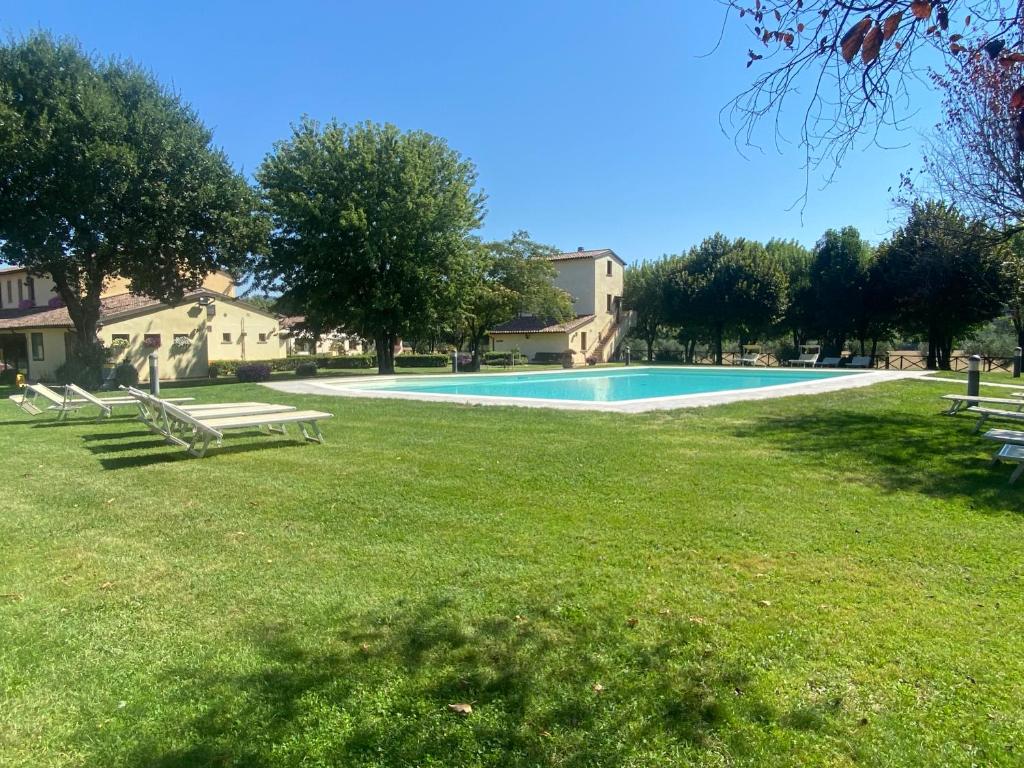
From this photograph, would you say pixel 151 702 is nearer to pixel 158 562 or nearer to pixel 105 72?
pixel 158 562

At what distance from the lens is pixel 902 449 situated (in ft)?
26.6

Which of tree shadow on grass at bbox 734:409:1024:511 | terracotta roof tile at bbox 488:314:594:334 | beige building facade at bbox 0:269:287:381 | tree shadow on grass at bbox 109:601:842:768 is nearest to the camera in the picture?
tree shadow on grass at bbox 109:601:842:768

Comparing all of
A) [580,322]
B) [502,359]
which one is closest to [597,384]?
[502,359]

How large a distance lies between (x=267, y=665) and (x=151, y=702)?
0.48 m

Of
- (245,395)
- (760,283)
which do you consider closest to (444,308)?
(245,395)

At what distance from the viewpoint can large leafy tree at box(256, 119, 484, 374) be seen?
24.9m

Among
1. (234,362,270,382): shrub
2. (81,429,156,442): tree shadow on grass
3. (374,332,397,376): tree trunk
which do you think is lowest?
(81,429,156,442): tree shadow on grass

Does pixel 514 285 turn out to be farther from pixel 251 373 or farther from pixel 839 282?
pixel 839 282

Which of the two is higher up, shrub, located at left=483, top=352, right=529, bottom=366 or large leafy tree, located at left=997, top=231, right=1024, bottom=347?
large leafy tree, located at left=997, top=231, right=1024, bottom=347

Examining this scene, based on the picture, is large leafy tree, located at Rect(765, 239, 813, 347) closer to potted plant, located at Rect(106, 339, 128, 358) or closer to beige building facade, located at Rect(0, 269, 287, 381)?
beige building facade, located at Rect(0, 269, 287, 381)

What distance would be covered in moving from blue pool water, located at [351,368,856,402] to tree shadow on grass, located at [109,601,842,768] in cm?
1365

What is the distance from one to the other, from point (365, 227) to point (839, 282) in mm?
27632

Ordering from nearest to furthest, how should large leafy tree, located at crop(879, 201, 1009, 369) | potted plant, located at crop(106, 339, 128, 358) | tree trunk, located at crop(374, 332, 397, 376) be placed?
potted plant, located at crop(106, 339, 128, 358) < large leafy tree, located at crop(879, 201, 1009, 369) < tree trunk, located at crop(374, 332, 397, 376)

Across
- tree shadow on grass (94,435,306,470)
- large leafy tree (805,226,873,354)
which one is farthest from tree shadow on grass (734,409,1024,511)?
large leafy tree (805,226,873,354)
